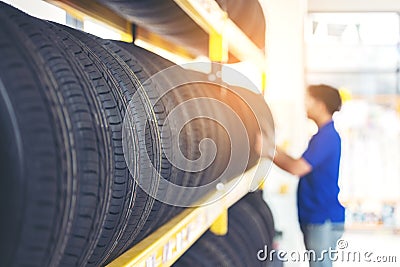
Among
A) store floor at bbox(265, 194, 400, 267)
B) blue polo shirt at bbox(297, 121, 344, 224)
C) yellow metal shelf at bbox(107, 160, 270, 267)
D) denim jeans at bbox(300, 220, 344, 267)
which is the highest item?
yellow metal shelf at bbox(107, 160, 270, 267)

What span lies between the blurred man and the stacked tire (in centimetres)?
255

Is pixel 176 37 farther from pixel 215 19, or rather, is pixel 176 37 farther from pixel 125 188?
pixel 125 188

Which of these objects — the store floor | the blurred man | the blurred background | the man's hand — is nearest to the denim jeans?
the blurred man

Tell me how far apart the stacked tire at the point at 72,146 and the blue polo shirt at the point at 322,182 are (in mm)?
2553

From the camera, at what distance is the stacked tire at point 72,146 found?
26.1 inches

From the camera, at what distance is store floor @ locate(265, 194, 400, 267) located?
4.69 m

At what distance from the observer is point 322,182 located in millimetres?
3850

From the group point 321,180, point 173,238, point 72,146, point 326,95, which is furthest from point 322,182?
point 72,146

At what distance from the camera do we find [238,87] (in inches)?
99.0

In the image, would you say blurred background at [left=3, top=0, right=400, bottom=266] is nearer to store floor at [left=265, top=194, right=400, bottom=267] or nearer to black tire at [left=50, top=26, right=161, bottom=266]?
store floor at [left=265, top=194, right=400, bottom=267]

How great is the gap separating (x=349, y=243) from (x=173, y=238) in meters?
5.83

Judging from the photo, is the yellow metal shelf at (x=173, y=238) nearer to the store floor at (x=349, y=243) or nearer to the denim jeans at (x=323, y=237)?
the denim jeans at (x=323, y=237)

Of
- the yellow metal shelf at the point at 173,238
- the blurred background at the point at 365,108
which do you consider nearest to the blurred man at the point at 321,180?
the yellow metal shelf at the point at 173,238

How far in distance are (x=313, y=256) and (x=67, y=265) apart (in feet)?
11.0
